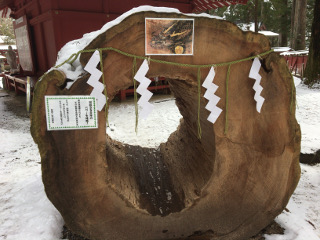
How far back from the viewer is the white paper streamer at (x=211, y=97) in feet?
5.11

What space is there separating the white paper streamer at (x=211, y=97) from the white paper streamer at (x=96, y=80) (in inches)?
24.3

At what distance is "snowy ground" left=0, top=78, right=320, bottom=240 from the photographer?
1854 millimetres

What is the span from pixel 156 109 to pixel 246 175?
13.9 feet

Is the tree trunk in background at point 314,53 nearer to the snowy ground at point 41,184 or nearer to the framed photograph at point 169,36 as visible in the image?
the snowy ground at point 41,184

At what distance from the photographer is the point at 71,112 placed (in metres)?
1.44

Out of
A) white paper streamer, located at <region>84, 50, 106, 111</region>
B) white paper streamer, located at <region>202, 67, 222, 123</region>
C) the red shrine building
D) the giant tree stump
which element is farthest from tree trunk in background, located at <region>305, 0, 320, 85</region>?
white paper streamer, located at <region>84, 50, 106, 111</region>

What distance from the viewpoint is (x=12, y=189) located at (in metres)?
2.43

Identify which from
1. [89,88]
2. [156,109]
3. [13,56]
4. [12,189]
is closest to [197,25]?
[89,88]

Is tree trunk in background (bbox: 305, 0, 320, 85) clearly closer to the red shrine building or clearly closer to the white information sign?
the red shrine building

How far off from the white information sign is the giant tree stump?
0.04m

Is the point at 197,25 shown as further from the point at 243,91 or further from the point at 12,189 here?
the point at 12,189

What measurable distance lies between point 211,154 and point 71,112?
119cm

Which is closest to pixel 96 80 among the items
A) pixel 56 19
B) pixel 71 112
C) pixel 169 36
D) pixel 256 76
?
pixel 71 112

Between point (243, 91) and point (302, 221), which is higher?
point (243, 91)
